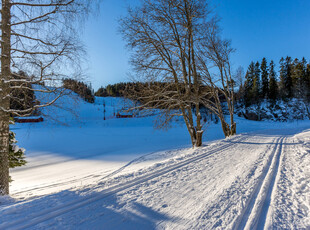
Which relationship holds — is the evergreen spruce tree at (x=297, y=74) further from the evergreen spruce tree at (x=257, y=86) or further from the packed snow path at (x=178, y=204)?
the packed snow path at (x=178, y=204)

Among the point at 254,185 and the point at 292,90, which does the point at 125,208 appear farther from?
the point at 292,90

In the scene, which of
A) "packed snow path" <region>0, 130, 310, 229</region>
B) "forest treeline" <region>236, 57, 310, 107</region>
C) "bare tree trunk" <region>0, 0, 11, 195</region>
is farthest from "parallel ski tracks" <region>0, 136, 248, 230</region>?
"forest treeline" <region>236, 57, 310, 107</region>

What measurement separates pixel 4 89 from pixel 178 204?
4.96 metres

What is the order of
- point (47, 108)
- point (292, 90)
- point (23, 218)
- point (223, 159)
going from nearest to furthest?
point (23, 218), point (47, 108), point (223, 159), point (292, 90)

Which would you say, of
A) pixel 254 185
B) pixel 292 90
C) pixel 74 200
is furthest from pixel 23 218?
pixel 292 90

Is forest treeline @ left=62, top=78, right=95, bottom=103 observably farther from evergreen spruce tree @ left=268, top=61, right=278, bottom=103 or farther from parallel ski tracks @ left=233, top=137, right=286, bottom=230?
evergreen spruce tree @ left=268, top=61, right=278, bottom=103

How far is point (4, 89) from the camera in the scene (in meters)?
3.94

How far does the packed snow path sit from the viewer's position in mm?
2072

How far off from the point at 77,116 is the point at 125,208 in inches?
133

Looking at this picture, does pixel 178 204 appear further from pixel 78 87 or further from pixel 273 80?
pixel 273 80

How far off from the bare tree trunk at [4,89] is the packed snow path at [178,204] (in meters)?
1.93

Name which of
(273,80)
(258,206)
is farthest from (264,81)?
(258,206)

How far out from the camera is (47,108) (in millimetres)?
4555

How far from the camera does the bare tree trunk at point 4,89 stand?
3.90 metres
